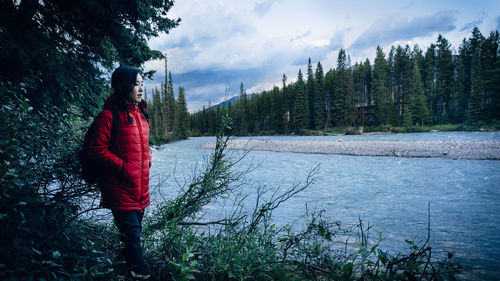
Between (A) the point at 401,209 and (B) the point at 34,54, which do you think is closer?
(B) the point at 34,54

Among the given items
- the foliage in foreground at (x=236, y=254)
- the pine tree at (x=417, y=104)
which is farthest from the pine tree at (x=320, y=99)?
the foliage in foreground at (x=236, y=254)

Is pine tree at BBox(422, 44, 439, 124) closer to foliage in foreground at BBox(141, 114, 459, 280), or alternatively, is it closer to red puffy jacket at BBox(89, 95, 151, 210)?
foliage in foreground at BBox(141, 114, 459, 280)

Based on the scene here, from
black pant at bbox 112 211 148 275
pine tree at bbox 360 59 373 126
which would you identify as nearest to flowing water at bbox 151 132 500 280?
black pant at bbox 112 211 148 275

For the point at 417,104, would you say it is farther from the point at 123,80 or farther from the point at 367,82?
the point at 123,80

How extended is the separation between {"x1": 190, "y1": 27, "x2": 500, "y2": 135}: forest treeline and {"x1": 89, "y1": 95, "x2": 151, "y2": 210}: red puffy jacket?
38.1 meters

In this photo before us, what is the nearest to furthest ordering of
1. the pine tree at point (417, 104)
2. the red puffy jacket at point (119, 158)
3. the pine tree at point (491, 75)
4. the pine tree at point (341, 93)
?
the red puffy jacket at point (119, 158) < the pine tree at point (491, 75) < the pine tree at point (417, 104) < the pine tree at point (341, 93)

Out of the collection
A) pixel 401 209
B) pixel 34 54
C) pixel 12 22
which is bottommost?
pixel 401 209

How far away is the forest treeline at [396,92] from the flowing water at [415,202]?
31.2 meters

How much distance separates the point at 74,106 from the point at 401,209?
7.42 meters

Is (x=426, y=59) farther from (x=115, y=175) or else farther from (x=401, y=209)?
(x=115, y=175)

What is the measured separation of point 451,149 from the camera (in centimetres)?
1625

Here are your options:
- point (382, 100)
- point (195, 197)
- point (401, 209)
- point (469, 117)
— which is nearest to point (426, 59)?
point (382, 100)

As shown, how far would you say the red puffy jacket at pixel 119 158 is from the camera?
1.89 meters

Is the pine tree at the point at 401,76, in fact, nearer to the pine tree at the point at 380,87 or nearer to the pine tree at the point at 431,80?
the pine tree at the point at 380,87
